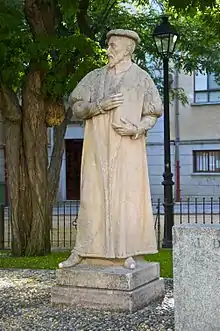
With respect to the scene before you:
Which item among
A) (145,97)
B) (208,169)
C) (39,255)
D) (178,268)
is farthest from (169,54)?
(208,169)

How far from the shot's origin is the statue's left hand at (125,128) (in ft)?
19.5

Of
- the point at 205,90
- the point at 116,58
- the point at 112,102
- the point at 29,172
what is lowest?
the point at 29,172

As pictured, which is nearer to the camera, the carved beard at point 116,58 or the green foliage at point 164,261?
the carved beard at point 116,58

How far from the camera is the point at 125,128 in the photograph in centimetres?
595

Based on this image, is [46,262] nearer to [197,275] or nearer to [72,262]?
[72,262]

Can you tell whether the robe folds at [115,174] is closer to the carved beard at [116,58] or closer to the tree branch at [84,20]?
the carved beard at [116,58]

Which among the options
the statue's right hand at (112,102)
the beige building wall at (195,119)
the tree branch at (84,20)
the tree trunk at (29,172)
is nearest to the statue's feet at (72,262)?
the statue's right hand at (112,102)

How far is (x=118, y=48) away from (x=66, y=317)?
8.88 ft

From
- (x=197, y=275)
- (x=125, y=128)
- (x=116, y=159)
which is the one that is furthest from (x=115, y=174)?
(x=197, y=275)

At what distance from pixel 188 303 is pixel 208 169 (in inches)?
991

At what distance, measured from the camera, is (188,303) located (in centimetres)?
469

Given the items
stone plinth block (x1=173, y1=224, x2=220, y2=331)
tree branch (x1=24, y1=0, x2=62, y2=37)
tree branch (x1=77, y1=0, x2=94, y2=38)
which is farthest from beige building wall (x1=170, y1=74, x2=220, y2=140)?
stone plinth block (x1=173, y1=224, x2=220, y2=331)

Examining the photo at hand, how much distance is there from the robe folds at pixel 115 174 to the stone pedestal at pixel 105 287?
0.19m

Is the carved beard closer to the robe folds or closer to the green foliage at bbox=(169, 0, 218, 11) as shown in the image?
the robe folds
